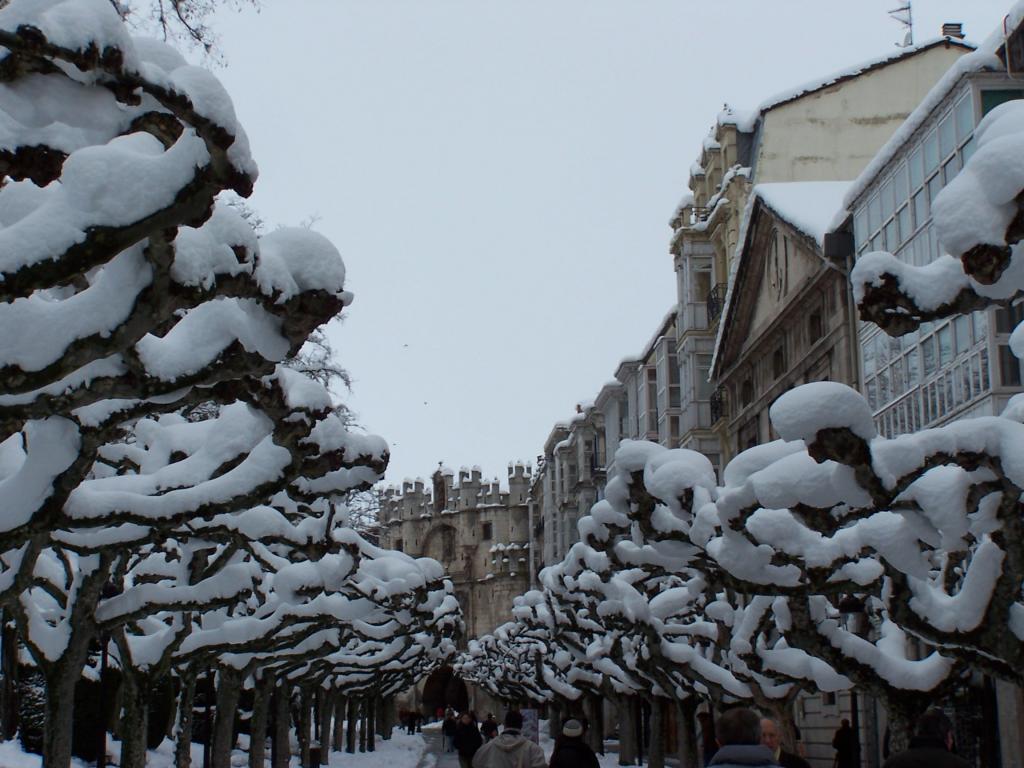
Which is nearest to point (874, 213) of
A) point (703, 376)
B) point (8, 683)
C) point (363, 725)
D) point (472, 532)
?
point (8, 683)

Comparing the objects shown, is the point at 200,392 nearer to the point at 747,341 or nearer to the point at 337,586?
the point at 337,586

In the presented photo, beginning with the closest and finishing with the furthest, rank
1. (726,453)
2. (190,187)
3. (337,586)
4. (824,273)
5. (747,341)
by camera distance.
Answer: (190,187) → (337,586) → (824,273) → (747,341) → (726,453)

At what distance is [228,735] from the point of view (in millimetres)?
25312

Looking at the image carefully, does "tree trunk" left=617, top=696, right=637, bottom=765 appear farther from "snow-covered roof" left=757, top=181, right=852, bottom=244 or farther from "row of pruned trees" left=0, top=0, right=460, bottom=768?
"row of pruned trees" left=0, top=0, right=460, bottom=768

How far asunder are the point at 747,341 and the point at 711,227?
6.28 m

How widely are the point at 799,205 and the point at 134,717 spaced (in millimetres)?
20090

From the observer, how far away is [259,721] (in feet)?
93.8

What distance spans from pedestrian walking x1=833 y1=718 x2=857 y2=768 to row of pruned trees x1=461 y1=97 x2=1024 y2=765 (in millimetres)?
899

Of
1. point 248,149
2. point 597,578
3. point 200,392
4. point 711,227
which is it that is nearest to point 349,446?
point 200,392

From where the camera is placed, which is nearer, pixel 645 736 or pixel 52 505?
pixel 52 505

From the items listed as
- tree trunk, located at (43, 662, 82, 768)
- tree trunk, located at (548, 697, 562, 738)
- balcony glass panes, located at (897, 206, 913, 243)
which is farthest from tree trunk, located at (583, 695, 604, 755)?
tree trunk, located at (43, 662, 82, 768)

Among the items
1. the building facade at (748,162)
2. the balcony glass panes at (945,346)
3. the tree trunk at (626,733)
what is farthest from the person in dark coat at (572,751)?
the tree trunk at (626,733)

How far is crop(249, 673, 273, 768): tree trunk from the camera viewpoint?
90.7 feet

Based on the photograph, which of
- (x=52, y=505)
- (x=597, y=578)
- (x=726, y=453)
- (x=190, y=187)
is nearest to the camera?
(x=190, y=187)
